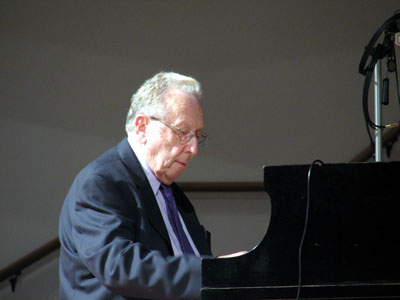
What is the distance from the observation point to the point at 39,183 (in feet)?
14.5

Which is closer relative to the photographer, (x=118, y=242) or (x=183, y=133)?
(x=118, y=242)

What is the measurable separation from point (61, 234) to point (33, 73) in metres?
2.26

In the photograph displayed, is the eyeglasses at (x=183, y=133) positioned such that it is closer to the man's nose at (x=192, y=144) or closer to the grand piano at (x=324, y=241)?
the man's nose at (x=192, y=144)

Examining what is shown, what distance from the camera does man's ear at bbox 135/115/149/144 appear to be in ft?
8.30

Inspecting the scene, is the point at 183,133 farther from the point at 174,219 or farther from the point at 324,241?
the point at 324,241

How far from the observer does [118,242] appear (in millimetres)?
2092

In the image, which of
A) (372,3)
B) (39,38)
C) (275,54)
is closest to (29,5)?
(39,38)

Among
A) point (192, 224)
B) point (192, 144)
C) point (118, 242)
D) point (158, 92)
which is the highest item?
point (158, 92)

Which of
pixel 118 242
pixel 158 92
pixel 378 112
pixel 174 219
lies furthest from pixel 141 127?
pixel 378 112

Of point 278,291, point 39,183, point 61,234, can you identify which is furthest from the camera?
point 39,183

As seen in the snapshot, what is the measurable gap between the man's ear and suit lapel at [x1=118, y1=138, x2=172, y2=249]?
6 cm

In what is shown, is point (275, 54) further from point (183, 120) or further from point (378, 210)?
point (378, 210)

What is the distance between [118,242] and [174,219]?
1.71ft

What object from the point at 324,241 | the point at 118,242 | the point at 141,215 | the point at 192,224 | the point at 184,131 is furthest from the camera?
the point at 192,224
